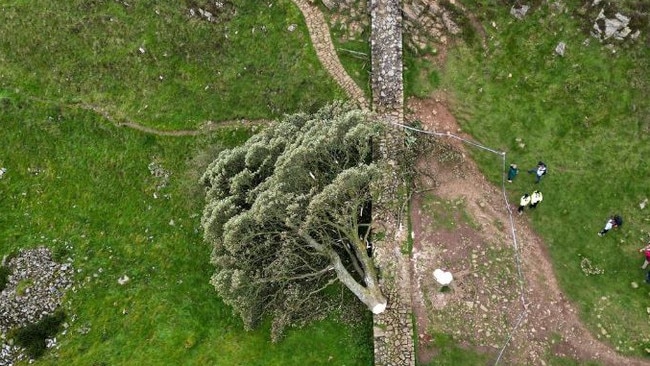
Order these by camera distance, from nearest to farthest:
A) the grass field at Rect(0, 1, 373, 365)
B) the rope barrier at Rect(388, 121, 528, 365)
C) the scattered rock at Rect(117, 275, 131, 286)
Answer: the rope barrier at Rect(388, 121, 528, 365) → the grass field at Rect(0, 1, 373, 365) → the scattered rock at Rect(117, 275, 131, 286)

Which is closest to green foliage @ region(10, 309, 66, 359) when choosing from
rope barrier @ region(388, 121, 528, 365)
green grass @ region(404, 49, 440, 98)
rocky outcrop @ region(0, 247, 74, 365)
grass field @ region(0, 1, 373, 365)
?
rocky outcrop @ region(0, 247, 74, 365)

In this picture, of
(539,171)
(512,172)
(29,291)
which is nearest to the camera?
(539,171)

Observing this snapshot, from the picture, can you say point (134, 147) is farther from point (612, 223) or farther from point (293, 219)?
point (612, 223)

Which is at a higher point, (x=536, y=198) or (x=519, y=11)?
(x=519, y=11)

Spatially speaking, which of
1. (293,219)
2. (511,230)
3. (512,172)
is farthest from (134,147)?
(511,230)

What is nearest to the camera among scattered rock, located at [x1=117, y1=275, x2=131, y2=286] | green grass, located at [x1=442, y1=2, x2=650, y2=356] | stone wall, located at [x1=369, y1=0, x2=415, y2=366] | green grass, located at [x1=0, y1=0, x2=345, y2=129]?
stone wall, located at [x1=369, y1=0, x2=415, y2=366]

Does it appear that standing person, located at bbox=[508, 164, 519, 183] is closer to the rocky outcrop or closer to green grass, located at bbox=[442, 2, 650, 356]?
green grass, located at bbox=[442, 2, 650, 356]
